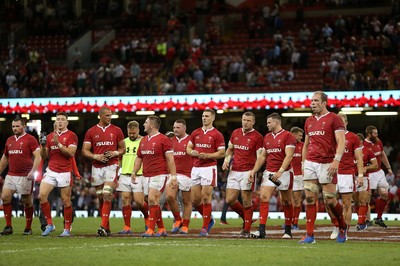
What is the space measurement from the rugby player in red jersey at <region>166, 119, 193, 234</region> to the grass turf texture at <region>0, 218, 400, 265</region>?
1787 mm

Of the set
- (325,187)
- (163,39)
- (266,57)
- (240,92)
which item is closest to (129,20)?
(163,39)

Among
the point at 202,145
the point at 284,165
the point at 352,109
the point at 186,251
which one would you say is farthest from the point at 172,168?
the point at 352,109

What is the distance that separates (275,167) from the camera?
60.3 ft

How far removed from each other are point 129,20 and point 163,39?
3505 millimetres

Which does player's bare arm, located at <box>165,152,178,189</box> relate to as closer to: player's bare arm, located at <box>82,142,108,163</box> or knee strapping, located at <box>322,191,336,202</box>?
player's bare arm, located at <box>82,142,108,163</box>

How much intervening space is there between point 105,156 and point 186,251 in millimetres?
4683

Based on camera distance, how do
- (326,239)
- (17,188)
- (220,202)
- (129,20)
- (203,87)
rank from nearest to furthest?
(326,239) → (17,188) → (220,202) → (203,87) → (129,20)

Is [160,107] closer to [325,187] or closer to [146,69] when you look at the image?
[146,69]

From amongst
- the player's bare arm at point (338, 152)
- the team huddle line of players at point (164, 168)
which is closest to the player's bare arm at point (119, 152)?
the team huddle line of players at point (164, 168)

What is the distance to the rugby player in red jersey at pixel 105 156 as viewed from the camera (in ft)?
62.1

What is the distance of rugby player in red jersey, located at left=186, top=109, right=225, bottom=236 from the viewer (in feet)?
63.3

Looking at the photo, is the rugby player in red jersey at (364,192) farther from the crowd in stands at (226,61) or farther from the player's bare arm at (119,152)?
the crowd in stands at (226,61)

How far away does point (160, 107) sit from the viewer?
35.3 meters

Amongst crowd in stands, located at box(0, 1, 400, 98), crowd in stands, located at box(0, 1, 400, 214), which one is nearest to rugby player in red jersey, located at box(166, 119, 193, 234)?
crowd in stands, located at box(0, 1, 400, 214)
